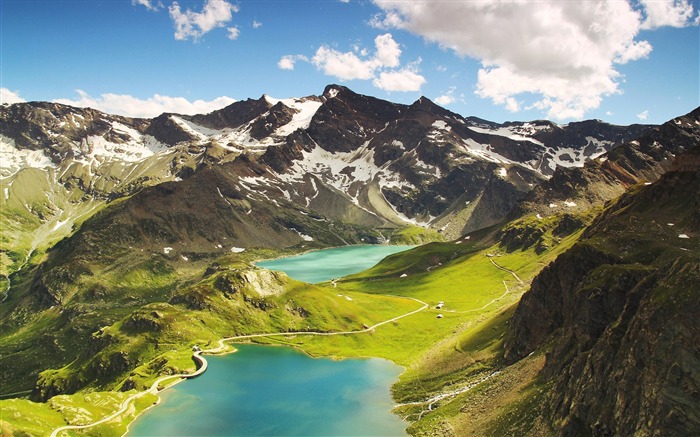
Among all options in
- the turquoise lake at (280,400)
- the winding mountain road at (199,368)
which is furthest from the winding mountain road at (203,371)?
the turquoise lake at (280,400)

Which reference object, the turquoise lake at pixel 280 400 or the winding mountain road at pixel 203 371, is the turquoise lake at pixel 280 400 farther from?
the winding mountain road at pixel 203 371

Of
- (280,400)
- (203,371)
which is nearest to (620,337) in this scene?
(280,400)

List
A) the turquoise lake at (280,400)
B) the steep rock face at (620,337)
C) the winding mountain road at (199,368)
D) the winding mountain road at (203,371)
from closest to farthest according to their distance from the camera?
the steep rock face at (620,337)
the turquoise lake at (280,400)
the winding mountain road at (199,368)
the winding mountain road at (203,371)

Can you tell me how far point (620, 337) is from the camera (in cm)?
6322

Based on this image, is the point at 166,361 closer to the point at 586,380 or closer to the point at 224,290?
the point at 224,290

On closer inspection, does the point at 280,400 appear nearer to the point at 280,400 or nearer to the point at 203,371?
the point at 280,400

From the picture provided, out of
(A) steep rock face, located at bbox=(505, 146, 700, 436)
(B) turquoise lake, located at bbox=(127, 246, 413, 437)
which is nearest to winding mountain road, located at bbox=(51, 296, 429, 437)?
(B) turquoise lake, located at bbox=(127, 246, 413, 437)

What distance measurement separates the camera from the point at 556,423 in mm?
64750

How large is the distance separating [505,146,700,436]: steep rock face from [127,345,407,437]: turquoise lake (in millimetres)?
32373

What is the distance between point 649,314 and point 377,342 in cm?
10921

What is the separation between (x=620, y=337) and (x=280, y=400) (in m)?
72.4

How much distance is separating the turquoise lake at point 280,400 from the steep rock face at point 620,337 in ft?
106

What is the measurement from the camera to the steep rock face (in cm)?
5097

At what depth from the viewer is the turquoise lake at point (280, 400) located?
309ft
